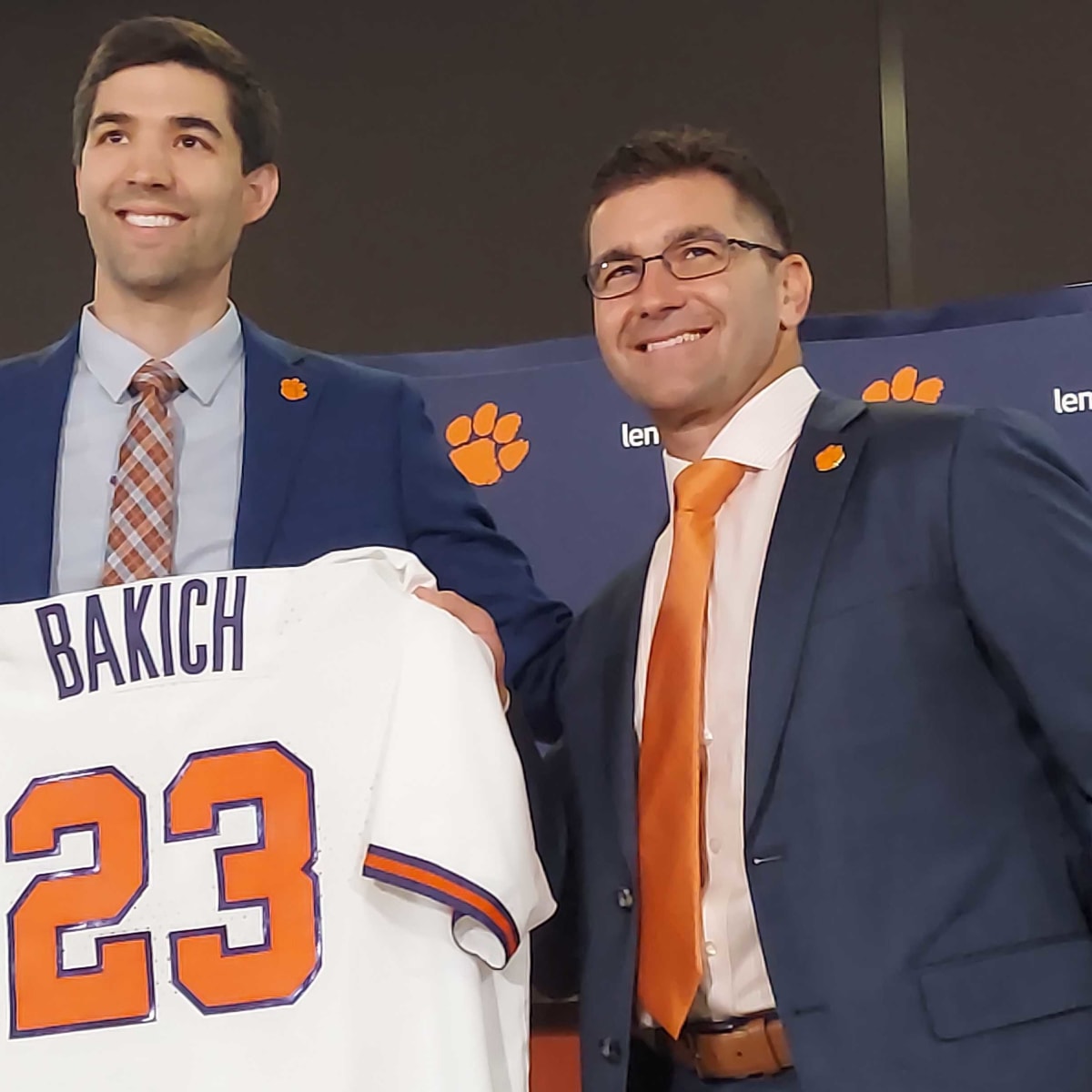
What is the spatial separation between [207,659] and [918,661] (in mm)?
739

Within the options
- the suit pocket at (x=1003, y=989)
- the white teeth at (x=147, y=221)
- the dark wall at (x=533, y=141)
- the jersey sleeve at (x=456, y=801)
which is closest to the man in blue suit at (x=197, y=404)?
the white teeth at (x=147, y=221)

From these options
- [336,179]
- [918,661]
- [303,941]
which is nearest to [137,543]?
[303,941]

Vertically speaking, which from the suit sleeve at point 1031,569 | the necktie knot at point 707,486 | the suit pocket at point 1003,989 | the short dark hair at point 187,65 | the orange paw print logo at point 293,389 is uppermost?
the short dark hair at point 187,65

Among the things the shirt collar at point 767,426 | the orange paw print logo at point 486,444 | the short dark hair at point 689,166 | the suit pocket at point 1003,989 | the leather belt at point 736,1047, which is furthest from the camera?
the orange paw print logo at point 486,444

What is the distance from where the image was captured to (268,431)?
1779 millimetres

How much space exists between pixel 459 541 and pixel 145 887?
53cm

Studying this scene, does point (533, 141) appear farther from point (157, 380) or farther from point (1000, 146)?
point (157, 380)

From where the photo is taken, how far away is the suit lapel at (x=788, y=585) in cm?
155

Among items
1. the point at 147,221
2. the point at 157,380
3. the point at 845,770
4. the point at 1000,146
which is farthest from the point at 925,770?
the point at 1000,146

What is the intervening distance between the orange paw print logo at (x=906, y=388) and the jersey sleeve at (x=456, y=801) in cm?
121

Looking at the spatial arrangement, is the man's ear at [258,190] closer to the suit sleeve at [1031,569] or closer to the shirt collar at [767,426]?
the shirt collar at [767,426]

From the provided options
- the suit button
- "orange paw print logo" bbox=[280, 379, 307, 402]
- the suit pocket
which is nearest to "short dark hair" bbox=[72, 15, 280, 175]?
"orange paw print logo" bbox=[280, 379, 307, 402]

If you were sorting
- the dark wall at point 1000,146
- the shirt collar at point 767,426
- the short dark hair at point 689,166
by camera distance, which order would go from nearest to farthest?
the shirt collar at point 767,426, the short dark hair at point 689,166, the dark wall at point 1000,146

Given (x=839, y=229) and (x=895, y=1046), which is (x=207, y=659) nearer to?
(x=895, y=1046)
